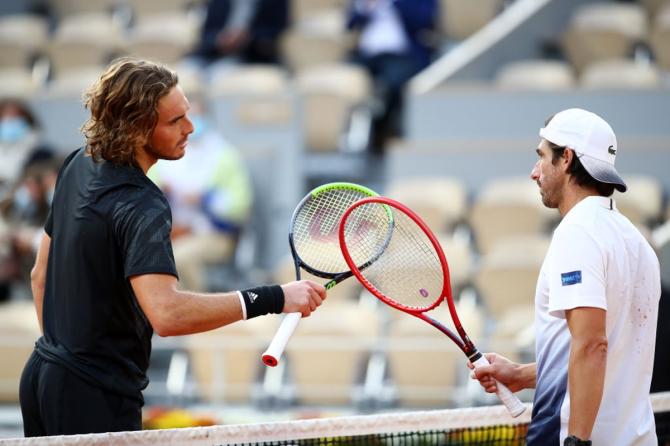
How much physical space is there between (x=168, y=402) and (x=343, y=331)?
46.8 inches

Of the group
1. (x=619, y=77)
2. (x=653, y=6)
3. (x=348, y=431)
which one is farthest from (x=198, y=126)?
(x=348, y=431)

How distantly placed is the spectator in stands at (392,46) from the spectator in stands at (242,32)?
43.3 inches

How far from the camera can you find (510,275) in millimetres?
7730

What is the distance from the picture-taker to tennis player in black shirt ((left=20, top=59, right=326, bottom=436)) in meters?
3.46

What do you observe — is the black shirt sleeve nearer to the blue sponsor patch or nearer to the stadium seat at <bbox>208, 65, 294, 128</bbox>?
the blue sponsor patch

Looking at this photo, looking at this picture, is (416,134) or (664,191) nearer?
(664,191)

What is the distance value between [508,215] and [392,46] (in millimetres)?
2290

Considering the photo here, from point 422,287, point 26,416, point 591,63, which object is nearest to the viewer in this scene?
point 26,416

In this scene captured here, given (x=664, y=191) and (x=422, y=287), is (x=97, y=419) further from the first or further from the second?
(x=664, y=191)

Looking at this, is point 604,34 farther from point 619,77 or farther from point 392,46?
point 392,46

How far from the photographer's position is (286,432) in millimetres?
3744

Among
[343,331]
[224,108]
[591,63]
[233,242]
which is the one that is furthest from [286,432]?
[591,63]

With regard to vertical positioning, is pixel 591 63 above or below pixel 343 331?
above

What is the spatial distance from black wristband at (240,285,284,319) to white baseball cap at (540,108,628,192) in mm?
880
